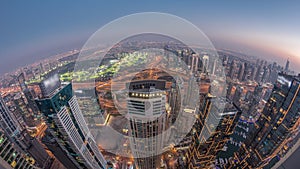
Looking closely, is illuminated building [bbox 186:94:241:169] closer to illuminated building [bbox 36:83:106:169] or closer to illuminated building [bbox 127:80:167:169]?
illuminated building [bbox 127:80:167:169]

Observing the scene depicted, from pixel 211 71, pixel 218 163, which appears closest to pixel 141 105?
pixel 218 163

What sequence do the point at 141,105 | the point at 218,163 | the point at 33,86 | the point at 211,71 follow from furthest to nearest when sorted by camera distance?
the point at 211,71 → the point at 33,86 → the point at 218,163 → the point at 141,105

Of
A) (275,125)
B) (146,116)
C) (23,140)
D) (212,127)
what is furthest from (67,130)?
(275,125)

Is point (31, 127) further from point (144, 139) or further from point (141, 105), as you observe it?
point (141, 105)

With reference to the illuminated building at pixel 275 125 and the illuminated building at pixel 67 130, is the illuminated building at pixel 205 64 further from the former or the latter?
the illuminated building at pixel 67 130

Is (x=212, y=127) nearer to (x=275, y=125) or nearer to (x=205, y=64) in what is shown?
(x=275, y=125)
